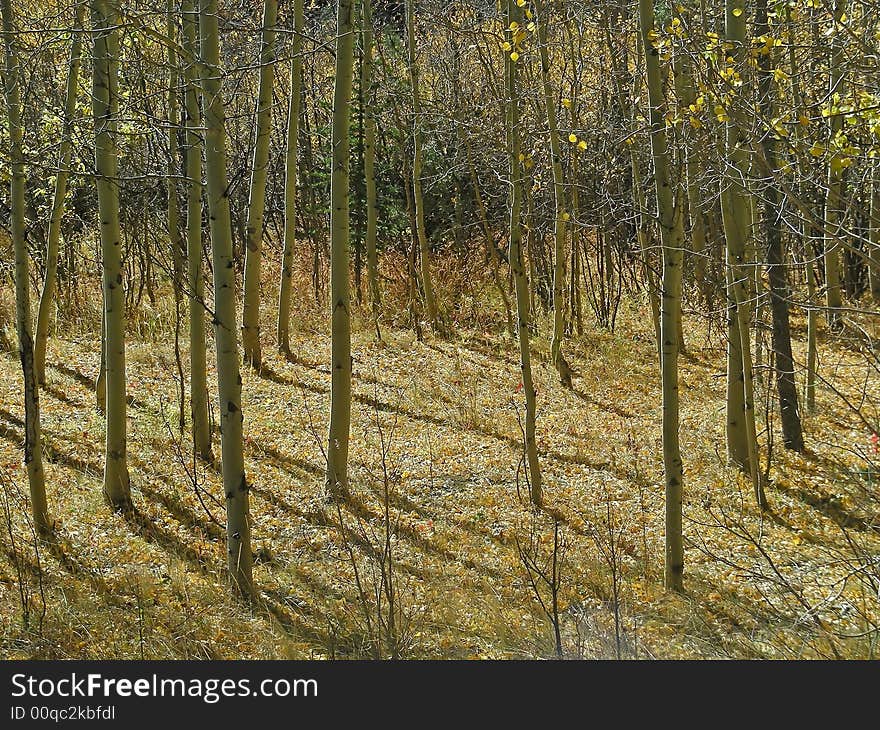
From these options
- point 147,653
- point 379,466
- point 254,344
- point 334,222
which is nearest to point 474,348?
point 254,344

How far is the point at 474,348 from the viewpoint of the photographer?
13.2m

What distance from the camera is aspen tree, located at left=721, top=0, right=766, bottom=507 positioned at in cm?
740

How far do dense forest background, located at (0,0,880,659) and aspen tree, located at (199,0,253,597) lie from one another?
0.08ft

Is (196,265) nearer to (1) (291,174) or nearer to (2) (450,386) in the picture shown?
(1) (291,174)

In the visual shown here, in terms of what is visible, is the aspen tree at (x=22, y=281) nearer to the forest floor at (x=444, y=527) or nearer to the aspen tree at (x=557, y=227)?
the forest floor at (x=444, y=527)

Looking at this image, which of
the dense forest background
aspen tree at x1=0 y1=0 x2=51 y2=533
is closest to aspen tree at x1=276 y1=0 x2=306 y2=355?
the dense forest background

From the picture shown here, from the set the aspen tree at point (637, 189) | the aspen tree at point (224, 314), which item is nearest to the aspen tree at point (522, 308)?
the aspen tree at point (224, 314)

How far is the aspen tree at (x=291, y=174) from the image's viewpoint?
10516 mm

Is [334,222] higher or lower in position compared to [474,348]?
higher

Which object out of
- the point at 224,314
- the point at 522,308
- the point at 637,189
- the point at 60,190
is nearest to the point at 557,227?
the point at 637,189

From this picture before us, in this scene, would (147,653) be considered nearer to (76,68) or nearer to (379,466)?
(379,466)

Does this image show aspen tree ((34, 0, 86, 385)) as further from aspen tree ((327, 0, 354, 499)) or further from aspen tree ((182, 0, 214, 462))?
aspen tree ((327, 0, 354, 499))

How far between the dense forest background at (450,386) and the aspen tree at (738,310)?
4 centimetres

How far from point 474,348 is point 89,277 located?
674 cm
